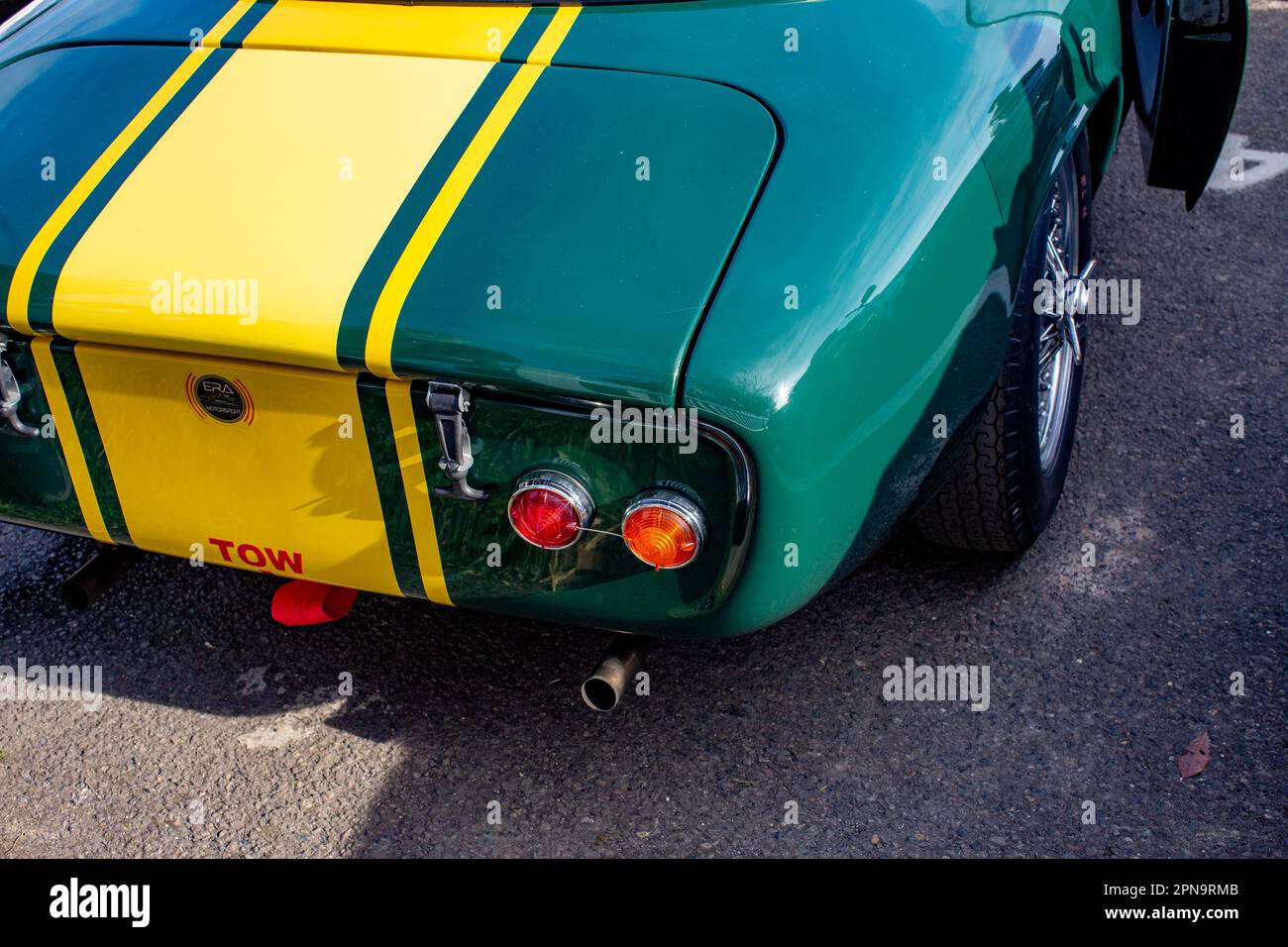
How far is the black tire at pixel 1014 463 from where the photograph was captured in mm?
2473

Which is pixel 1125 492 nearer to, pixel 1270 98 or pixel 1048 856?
pixel 1048 856

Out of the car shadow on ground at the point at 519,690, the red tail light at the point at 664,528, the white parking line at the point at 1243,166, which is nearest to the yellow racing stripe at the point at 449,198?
the red tail light at the point at 664,528

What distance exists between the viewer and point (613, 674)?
2.15 m

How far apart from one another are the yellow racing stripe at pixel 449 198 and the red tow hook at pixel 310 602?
707mm

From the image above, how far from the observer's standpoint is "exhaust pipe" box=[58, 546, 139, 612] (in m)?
2.43

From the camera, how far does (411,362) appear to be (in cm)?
190

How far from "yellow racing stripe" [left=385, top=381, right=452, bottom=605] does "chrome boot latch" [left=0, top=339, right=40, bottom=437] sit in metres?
0.66

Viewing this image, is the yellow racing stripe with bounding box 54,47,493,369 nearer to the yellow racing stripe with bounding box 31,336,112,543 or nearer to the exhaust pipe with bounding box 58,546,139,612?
the yellow racing stripe with bounding box 31,336,112,543

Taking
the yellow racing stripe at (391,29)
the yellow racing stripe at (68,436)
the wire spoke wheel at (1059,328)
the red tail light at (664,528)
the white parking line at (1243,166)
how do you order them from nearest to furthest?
the red tail light at (664,528) → the yellow racing stripe at (68,436) → the yellow racing stripe at (391,29) → the wire spoke wheel at (1059,328) → the white parking line at (1243,166)

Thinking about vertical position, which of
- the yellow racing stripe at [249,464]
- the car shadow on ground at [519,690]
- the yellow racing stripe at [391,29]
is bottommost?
the car shadow on ground at [519,690]

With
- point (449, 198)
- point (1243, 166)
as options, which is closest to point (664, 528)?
point (449, 198)

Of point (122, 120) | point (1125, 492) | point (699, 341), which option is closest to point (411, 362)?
point (699, 341)

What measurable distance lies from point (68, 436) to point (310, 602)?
0.53m

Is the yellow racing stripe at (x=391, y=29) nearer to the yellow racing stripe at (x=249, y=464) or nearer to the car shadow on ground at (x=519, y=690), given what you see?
the yellow racing stripe at (x=249, y=464)
